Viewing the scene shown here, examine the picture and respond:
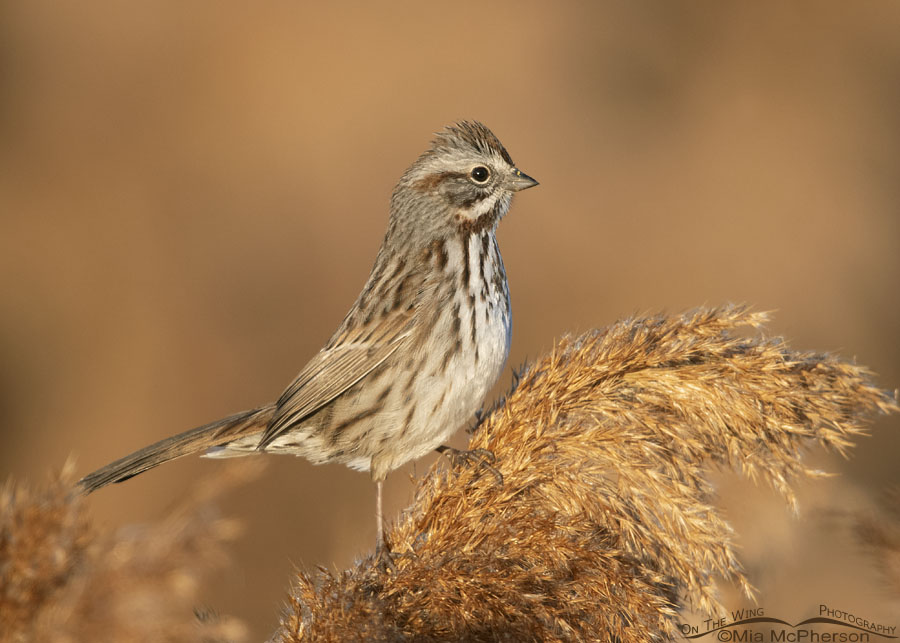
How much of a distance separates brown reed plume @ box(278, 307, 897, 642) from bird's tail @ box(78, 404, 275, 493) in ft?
3.96

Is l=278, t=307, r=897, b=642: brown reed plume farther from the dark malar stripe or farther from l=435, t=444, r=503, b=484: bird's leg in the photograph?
the dark malar stripe

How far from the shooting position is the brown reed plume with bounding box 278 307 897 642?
214cm

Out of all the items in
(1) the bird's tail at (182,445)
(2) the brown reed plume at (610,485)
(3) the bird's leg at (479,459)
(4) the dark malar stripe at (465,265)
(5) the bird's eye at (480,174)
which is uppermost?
(5) the bird's eye at (480,174)

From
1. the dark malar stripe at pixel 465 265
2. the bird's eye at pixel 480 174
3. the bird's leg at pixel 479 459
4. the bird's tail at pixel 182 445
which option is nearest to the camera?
the bird's leg at pixel 479 459

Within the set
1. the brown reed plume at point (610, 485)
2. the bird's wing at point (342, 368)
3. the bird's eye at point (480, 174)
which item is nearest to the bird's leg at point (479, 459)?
the brown reed plume at point (610, 485)

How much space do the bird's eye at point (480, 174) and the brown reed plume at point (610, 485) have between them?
4.74 feet

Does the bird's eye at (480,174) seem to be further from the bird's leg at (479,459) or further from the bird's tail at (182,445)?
the bird's leg at (479,459)

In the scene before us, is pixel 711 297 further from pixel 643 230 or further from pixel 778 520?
pixel 778 520

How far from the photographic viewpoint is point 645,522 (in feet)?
7.82

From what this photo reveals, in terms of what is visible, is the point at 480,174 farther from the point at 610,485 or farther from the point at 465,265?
the point at 610,485

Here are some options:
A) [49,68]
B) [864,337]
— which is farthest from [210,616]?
[49,68]

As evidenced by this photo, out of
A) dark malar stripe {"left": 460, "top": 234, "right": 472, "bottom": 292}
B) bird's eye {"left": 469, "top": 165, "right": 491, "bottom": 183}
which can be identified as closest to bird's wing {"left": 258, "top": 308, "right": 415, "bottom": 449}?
dark malar stripe {"left": 460, "top": 234, "right": 472, "bottom": 292}

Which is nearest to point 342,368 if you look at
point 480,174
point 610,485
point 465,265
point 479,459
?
point 465,265

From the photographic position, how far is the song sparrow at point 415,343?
3588 millimetres
